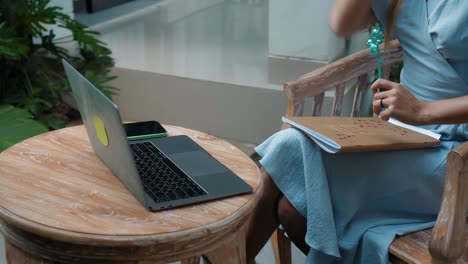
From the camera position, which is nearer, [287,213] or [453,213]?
[453,213]

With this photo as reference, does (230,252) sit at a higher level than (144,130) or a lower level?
lower

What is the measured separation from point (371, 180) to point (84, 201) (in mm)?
687

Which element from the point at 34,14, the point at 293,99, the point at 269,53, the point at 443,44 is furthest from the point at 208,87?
the point at 443,44

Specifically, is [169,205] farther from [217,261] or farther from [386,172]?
[386,172]

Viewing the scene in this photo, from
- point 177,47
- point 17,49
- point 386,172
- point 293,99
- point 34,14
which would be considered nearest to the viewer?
point 386,172

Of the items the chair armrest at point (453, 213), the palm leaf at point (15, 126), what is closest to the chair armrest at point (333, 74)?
the chair armrest at point (453, 213)

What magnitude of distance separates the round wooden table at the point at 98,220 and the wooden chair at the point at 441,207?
353 mm

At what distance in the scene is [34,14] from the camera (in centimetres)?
308

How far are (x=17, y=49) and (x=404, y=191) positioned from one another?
6.22ft

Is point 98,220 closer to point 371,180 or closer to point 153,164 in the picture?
point 153,164

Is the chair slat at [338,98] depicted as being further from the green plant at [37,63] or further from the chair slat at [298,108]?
the green plant at [37,63]

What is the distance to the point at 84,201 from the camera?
129cm

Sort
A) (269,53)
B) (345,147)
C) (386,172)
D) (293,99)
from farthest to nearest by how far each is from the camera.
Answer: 1. (269,53)
2. (293,99)
3. (386,172)
4. (345,147)

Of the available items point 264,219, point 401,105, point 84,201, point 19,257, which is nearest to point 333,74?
point 401,105
